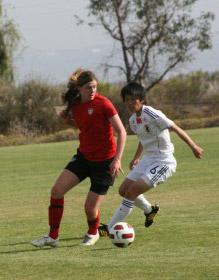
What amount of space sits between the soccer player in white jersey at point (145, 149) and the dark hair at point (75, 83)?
41cm

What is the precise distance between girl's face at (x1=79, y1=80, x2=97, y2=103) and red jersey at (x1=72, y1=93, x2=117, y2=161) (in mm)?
49

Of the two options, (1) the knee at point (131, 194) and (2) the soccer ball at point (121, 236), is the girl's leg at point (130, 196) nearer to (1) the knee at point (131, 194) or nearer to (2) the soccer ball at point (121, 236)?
(1) the knee at point (131, 194)

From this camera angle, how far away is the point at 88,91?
9.38 meters

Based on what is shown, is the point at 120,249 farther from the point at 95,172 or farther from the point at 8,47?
the point at 8,47

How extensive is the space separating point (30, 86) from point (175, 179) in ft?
108

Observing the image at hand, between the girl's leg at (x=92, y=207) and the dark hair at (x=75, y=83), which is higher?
the dark hair at (x=75, y=83)

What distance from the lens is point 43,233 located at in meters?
10.6

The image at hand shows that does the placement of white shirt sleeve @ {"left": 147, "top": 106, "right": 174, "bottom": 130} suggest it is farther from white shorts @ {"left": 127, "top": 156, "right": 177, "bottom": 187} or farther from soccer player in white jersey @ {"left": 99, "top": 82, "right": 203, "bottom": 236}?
white shorts @ {"left": 127, "top": 156, "right": 177, "bottom": 187}

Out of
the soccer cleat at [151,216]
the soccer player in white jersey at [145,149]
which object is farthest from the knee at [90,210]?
the soccer cleat at [151,216]

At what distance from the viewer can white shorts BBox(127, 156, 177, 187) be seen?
9.43m

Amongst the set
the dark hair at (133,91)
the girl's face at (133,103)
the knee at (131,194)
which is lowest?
the knee at (131,194)

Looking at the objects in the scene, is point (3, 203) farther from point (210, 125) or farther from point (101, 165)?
point (210, 125)

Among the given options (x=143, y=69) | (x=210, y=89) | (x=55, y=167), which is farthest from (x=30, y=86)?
(x=55, y=167)

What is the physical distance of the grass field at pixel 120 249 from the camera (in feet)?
24.9
